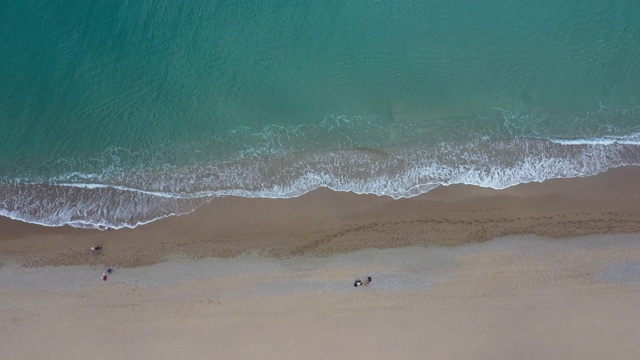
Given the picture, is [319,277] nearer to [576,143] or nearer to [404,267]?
[404,267]

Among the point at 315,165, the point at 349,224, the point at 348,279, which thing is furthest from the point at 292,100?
the point at 348,279

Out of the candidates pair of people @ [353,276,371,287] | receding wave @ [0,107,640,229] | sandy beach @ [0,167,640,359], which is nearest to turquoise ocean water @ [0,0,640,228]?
receding wave @ [0,107,640,229]

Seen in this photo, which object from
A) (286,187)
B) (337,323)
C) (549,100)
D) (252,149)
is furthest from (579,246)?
(252,149)

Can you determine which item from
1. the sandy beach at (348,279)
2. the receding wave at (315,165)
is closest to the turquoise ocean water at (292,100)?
the receding wave at (315,165)

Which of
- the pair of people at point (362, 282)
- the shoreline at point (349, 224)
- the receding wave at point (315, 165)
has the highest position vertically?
the receding wave at point (315, 165)

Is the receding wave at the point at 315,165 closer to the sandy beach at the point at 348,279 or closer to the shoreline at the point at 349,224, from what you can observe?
the shoreline at the point at 349,224

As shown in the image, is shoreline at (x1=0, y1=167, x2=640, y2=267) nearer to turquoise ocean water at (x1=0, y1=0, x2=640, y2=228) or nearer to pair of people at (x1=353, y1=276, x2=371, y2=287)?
turquoise ocean water at (x1=0, y1=0, x2=640, y2=228)

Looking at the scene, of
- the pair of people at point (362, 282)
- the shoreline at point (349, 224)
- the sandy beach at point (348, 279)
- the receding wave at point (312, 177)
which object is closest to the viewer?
the sandy beach at point (348, 279)

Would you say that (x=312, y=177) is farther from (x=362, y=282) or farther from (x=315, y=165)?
(x=362, y=282)
